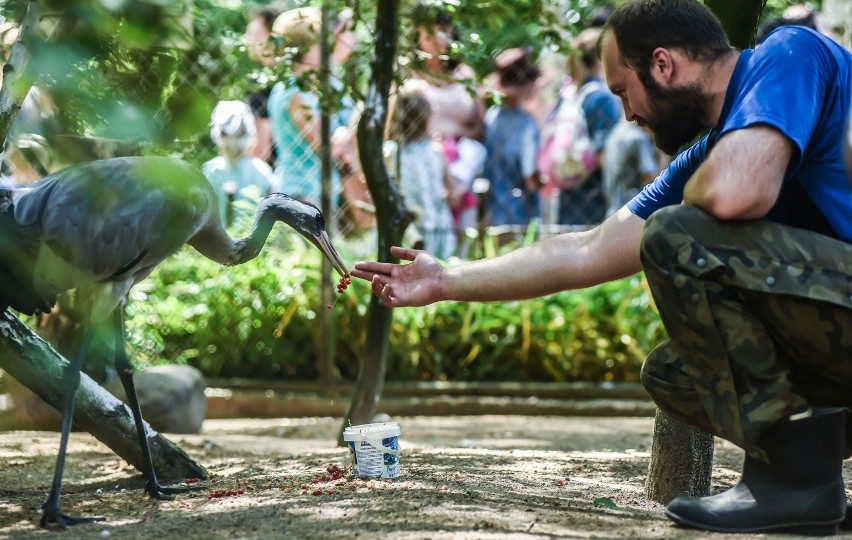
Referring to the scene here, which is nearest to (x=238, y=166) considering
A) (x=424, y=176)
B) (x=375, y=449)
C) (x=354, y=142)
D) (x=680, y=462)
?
(x=354, y=142)

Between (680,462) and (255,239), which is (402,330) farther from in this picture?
(680,462)

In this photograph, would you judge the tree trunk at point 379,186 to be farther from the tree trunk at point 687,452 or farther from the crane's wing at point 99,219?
the tree trunk at point 687,452

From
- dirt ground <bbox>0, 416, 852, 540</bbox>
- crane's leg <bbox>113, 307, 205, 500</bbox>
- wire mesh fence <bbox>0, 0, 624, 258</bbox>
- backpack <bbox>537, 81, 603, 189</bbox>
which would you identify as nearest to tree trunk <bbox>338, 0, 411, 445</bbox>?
wire mesh fence <bbox>0, 0, 624, 258</bbox>

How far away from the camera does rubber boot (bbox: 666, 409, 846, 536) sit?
9.89 ft

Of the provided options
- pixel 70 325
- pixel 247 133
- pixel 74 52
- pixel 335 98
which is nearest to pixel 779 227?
pixel 74 52

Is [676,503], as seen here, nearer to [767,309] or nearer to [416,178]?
[767,309]

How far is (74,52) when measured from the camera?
225 centimetres

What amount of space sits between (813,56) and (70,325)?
4.08 meters

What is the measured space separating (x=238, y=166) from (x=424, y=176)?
1.37m

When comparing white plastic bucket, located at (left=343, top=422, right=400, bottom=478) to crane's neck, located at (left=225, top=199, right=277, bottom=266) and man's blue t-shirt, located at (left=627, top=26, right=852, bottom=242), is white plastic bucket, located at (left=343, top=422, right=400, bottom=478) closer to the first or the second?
crane's neck, located at (left=225, top=199, right=277, bottom=266)

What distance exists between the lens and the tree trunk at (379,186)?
16.9ft

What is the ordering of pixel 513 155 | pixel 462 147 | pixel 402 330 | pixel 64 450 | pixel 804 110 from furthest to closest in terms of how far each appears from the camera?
pixel 462 147
pixel 513 155
pixel 402 330
pixel 64 450
pixel 804 110

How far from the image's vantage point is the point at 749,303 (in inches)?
118

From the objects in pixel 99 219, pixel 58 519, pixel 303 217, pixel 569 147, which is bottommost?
pixel 58 519
